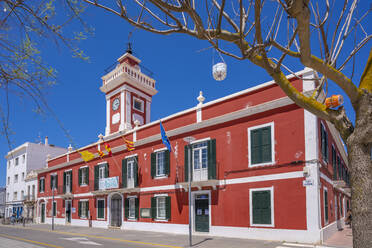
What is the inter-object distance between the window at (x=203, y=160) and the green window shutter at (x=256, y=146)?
7.42 ft

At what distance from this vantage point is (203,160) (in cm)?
1662

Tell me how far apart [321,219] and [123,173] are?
13860mm

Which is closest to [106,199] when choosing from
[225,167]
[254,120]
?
[225,167]

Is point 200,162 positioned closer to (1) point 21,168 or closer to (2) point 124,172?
(2) point 124,172

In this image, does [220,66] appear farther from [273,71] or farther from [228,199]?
[273,71]

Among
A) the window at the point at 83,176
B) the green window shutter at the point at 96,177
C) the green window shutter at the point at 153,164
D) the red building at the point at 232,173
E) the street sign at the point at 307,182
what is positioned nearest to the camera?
the street sign at the point at 307,182

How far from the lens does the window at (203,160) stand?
51.7 ft

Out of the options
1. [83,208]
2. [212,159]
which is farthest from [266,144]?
[83,208]

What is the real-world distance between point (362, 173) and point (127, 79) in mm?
25447

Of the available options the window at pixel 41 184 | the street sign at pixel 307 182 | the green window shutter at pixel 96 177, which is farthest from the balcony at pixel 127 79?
the street sign at pixel 307 182

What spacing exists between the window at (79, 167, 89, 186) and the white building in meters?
17.6

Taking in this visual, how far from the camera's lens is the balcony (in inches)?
1121

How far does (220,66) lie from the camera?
13898 mm

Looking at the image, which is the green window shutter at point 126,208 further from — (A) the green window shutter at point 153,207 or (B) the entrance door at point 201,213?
(B) the entrance door at point 201,213
